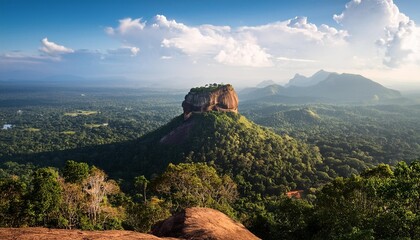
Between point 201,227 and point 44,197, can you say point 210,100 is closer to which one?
point 44,197

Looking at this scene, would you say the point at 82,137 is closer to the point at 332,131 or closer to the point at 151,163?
the point at 151,163

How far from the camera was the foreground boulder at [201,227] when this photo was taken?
864 inches

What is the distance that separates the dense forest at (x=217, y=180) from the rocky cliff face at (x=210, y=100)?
12.5 ft

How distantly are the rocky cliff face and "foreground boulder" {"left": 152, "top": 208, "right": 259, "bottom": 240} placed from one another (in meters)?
63.6

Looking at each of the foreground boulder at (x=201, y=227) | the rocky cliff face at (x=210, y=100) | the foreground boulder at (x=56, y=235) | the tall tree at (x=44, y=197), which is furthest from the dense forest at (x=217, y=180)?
the foreground boulder at (x=56, y=235)

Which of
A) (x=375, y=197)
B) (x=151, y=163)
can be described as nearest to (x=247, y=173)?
(x=151, y=163)

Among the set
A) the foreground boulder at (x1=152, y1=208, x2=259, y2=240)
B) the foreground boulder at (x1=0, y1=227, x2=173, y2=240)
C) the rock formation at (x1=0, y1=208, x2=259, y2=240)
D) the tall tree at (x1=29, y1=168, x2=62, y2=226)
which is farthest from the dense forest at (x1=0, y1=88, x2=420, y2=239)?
the foreground boulder at (x1=0, y1=227, x2=173, y2=240)

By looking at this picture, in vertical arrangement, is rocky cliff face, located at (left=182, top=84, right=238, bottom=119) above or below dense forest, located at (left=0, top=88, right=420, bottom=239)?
above

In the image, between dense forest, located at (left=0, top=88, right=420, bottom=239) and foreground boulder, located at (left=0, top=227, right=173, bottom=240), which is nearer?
foreground boulder, located at (left=0, top=227, right=173, bottom=240)

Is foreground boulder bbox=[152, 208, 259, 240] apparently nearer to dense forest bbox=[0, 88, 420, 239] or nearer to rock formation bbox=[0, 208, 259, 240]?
rock formation bbox=[0, 208, 259, 240]

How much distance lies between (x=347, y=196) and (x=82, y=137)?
128 meters

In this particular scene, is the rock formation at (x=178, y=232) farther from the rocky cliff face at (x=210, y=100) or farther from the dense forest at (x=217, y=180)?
the rocky cliff face at (x=210, y=100)

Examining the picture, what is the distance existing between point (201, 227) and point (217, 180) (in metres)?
20.8

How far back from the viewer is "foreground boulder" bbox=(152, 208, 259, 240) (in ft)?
72.0
